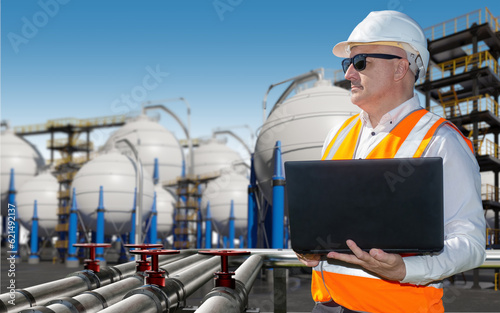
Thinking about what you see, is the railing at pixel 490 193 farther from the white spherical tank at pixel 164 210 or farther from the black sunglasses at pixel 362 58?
the white spherical tank at pixel 164 210

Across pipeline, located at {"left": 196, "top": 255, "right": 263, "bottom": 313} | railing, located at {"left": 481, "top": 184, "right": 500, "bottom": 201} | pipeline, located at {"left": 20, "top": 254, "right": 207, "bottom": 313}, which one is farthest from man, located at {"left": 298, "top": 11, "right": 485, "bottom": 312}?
railing, located at {"left": 481, "top": 184, "right": 500, "bottom": 201}

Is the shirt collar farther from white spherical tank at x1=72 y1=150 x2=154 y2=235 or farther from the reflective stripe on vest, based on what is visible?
white spherical tank at x1=72 y1=150 x2=154 y2=235

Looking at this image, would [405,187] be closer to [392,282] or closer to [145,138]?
[392,282]

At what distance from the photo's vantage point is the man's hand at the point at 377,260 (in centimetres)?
161

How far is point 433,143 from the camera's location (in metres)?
1.90

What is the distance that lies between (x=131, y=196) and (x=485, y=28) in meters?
17.8

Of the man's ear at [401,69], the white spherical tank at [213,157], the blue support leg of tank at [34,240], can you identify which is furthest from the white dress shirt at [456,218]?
the white spherical tank at [213,157]

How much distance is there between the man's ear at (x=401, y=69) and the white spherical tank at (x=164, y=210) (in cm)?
3076

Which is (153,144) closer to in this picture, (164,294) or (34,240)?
(34,240)

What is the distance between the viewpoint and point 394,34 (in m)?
2.09

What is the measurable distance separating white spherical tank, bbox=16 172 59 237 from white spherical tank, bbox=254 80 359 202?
21.0 meters

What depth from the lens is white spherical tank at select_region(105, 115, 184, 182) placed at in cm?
3284

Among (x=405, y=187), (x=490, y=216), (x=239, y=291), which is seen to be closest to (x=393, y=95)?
(x=405, y=187)

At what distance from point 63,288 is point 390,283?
5.58ft
